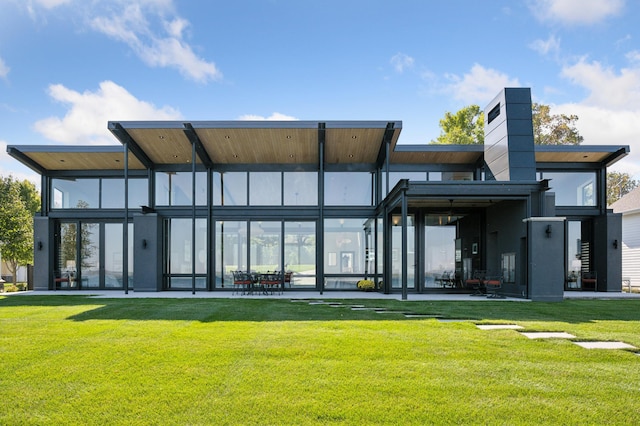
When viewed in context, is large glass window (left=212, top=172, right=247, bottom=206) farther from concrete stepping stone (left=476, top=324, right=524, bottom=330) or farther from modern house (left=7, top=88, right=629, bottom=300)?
concrete stepping stone (left=476, top=324, right=524, bottom=330)

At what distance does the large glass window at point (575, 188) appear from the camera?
1675 centimetres

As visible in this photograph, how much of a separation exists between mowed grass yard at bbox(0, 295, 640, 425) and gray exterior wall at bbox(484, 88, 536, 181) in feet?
17.9


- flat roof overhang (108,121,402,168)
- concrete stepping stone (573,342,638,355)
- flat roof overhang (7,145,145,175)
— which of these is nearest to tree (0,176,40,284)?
flat roof overhang (7,145,145,175)

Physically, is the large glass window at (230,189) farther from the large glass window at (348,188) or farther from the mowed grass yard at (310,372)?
the mowed grass yard at (310,372)

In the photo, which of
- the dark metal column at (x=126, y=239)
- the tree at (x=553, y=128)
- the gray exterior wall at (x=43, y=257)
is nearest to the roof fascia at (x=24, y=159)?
the gray exterior wall at (x=43, y=257)

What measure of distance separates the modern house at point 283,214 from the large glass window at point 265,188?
0.12 ft

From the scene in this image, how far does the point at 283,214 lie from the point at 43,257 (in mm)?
9040

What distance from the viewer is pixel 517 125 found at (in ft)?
44.1

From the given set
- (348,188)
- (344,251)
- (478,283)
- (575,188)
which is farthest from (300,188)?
(575,188)

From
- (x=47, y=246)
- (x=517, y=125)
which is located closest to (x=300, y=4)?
(x=517, y=125)

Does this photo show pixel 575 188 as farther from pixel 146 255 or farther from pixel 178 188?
pixel 146 255

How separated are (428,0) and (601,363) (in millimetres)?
12137

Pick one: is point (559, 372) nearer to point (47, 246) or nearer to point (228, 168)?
point (228, 168)

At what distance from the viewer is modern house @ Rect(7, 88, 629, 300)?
1540cm
